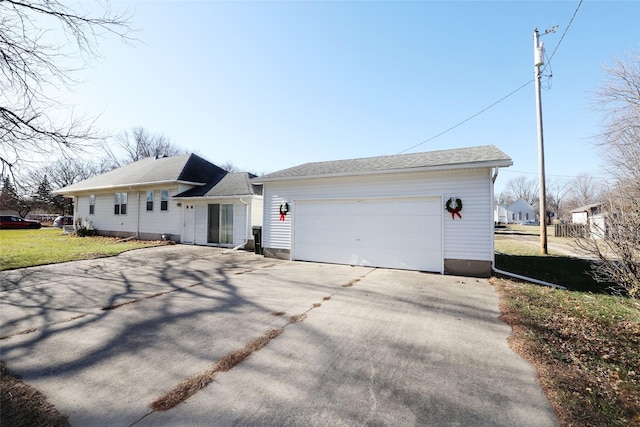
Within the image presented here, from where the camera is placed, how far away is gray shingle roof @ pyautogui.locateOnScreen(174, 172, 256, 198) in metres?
13.5

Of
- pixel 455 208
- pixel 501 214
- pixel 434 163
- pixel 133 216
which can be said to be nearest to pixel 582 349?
pixel 455 208

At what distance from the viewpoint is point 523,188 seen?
7081cm

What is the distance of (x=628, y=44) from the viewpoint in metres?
10.9

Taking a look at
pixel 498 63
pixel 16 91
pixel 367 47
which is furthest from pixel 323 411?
pixel 498 63

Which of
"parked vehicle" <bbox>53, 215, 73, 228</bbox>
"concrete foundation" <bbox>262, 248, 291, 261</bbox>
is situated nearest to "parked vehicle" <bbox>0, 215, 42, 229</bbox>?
"parked vehicle" <bbox>53, 215, 73, 228</bbox>

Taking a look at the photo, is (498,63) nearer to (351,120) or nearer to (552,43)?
(552,43)

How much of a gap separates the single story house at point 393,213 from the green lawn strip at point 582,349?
7.19 ft

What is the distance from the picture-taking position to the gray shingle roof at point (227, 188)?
13.5 meters

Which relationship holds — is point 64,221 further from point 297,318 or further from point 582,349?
point 582,349

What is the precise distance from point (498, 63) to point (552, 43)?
309 centimetres

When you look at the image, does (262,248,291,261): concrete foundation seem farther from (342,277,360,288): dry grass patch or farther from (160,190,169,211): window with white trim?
(160,190,169,211): window with white trim

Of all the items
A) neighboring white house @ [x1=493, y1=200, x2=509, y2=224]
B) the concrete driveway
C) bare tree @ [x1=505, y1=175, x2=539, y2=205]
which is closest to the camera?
the concrete driveway

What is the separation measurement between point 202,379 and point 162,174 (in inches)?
652

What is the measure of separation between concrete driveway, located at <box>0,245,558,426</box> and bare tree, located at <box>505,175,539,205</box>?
260 feet
